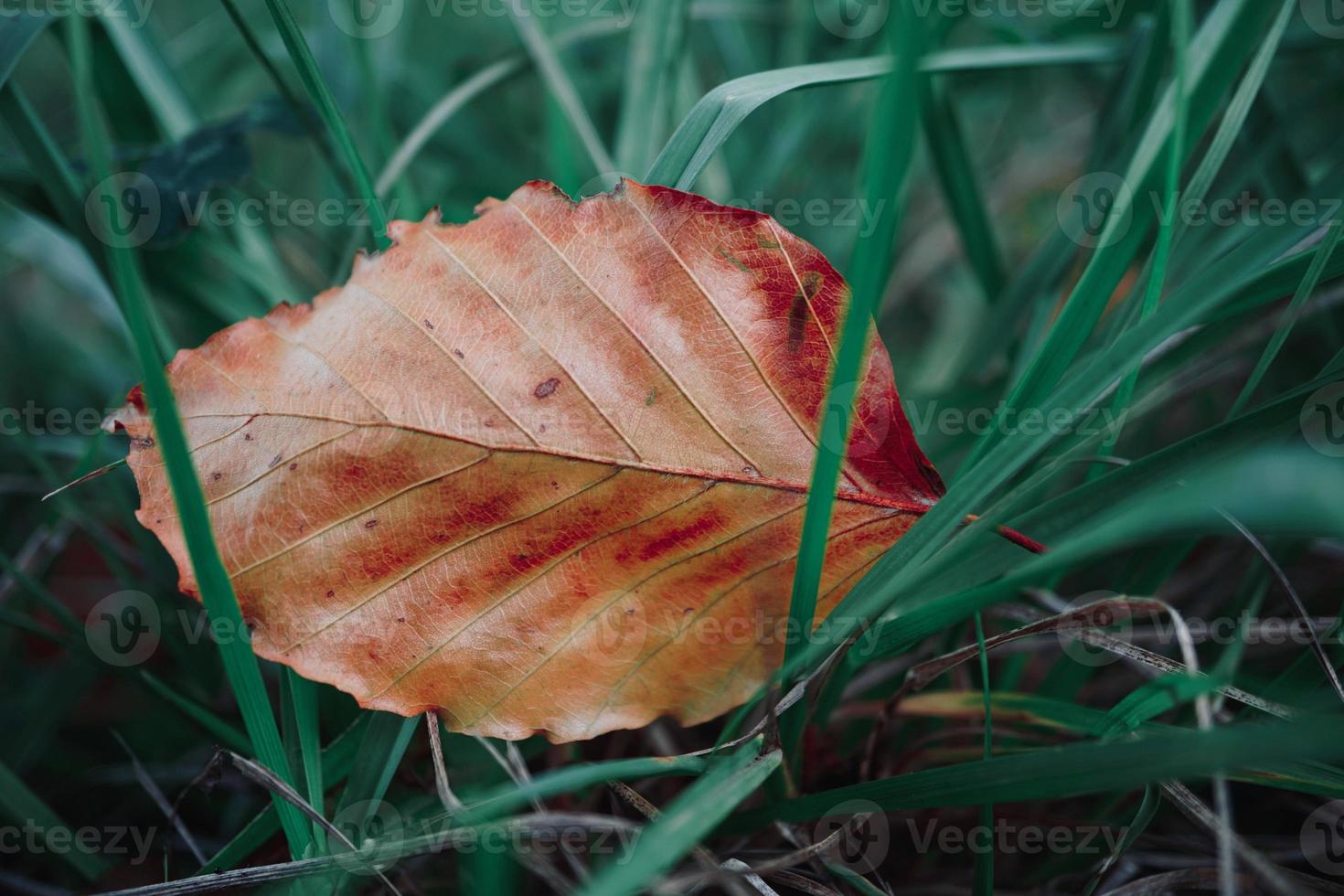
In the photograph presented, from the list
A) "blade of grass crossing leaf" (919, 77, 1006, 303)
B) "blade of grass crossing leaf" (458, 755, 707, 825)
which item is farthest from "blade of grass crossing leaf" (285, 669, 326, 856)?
"blade of grass crossing leaf" (919, 77, 1006, 303)

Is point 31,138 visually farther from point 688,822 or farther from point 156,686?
point 688,822

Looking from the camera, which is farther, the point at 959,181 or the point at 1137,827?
the point at 959,181

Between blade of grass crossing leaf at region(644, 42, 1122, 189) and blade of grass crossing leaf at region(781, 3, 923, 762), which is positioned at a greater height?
blade of grass crossing leaf at region(644, 42, 1122, 189)

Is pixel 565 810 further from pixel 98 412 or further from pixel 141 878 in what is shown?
pixel 98 412

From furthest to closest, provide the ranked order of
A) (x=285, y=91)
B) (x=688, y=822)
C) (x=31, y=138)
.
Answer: (x=285, y=91) < (x=31, y=138) < (x=688, y=822)

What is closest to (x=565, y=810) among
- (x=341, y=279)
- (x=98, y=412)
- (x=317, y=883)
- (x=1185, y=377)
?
(x=317, y=883)

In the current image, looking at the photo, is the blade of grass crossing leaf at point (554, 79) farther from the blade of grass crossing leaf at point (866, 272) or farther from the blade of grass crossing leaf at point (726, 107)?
the blade of grass crossing leaf at point (866, 272)

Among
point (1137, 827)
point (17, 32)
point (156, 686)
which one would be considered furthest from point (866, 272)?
point (17, 32)

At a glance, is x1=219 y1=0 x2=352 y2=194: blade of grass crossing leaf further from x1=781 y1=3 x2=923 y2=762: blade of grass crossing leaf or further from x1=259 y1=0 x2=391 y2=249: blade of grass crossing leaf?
x1=781 y1=3 x2=923 y2=762: blade of grass crossing leaf

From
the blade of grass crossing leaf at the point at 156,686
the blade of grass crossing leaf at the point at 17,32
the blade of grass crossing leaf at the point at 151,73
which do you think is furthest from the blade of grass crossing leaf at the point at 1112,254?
the blade of grass crossing leaf at the point at 151,73
